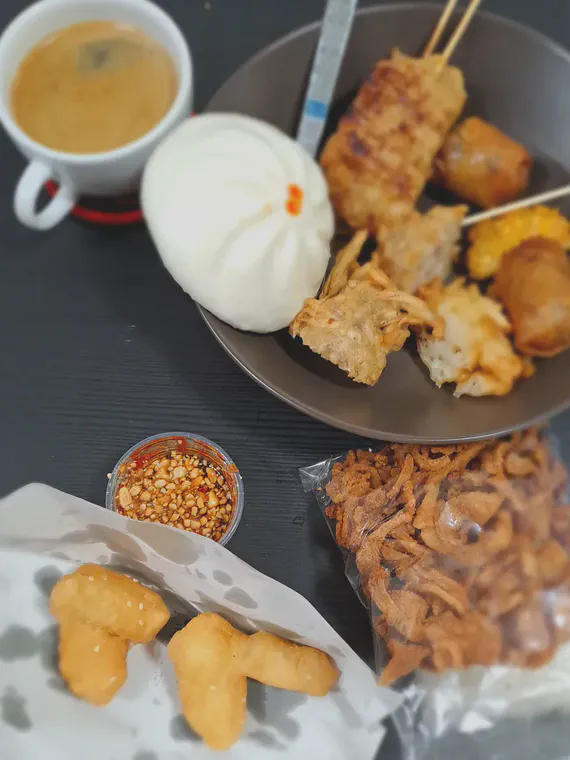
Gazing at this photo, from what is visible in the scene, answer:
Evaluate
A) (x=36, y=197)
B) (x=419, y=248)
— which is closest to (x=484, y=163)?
(x=419, y=248)

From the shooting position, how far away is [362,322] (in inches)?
37.2

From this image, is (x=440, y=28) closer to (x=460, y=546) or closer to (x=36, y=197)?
(x=36, y=197)

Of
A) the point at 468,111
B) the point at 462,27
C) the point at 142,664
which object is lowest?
the point at 142,664

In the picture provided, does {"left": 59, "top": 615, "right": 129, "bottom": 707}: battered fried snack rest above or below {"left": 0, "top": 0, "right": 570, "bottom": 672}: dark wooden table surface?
below

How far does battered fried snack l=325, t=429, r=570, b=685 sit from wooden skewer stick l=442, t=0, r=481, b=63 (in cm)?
63

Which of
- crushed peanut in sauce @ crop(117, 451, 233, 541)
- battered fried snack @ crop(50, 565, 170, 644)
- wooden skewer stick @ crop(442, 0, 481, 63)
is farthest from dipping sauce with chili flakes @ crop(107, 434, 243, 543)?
wooden skewer stick @ crop(442, 0, 481, 63)

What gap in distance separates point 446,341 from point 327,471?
0.28 meters

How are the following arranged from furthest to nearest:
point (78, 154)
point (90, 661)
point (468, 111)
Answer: point (468, 111), point (78, 154), point (90, 661)

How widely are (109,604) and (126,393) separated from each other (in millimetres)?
362

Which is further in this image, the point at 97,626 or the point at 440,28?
the point at 440,28

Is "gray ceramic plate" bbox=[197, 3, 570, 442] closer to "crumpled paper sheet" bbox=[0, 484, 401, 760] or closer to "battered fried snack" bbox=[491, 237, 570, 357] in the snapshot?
"battered fried snack" bbox=[491, 237, 570, 357]

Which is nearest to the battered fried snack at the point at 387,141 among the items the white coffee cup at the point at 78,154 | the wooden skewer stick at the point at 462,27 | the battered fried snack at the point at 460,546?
the wooden skewer stick at the point at 462,27

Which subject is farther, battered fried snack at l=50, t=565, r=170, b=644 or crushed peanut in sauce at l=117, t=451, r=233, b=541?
crushed peanut in sauce at l=117, t=451, r=233, b=541

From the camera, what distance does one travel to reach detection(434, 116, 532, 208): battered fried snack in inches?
41.3
